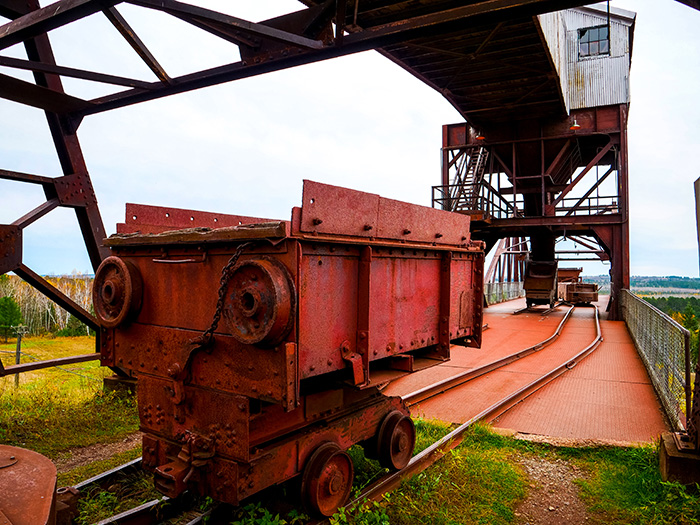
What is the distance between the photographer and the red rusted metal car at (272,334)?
3197 mm

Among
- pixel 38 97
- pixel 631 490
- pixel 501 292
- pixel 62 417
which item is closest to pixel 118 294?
pixel 62 417

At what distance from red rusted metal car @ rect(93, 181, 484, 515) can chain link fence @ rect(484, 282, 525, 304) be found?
2307 cm

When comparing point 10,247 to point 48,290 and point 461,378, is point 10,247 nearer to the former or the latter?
point 48,290

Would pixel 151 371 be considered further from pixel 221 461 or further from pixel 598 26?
pixel 598 26

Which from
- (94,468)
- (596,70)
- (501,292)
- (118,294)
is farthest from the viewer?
(501,292)

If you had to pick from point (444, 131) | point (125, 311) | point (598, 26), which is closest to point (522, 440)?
point (125, 311)

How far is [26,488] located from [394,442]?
3.32 metres

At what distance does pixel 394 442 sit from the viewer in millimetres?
4820

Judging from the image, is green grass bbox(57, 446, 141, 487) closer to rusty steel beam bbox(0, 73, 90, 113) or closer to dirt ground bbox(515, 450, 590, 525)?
dirt ground bbox(515, 450, 590, 525)

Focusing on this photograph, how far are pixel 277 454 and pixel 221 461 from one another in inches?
16.3

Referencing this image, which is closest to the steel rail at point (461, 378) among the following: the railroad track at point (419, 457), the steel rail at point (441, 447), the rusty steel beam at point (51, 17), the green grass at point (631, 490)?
the railroad track at point (419, 457)

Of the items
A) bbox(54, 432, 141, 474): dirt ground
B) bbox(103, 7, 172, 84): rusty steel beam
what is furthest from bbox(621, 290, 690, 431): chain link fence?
bbox(103, 7, 172, 84): rusty steel beam

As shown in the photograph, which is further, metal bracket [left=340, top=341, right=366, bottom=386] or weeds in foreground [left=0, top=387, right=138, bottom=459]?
weeds in foreground [left=0, top=387, right=138, bottom=459]

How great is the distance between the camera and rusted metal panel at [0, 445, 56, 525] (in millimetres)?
2152
